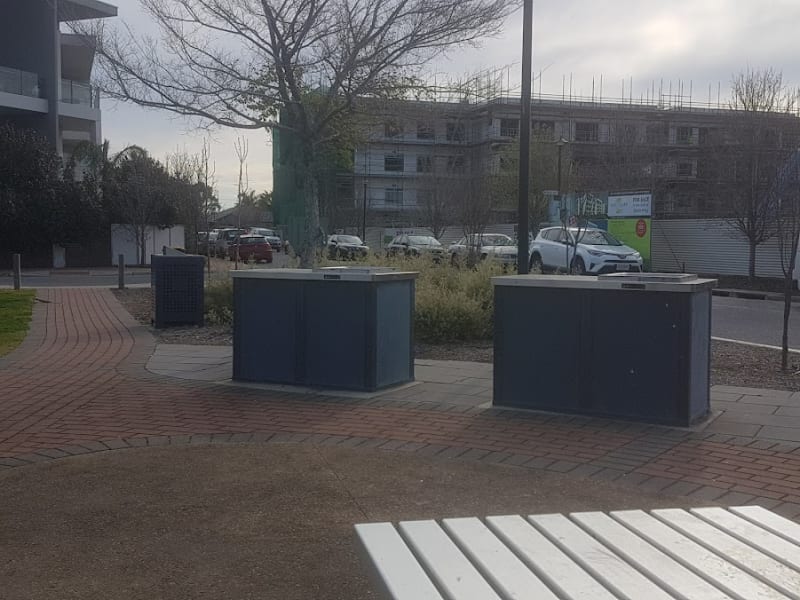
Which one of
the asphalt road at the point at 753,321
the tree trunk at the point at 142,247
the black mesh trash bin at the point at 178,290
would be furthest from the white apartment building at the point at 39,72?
the asphalt road at the point at 753,321

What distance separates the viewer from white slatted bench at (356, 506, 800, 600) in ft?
8.38

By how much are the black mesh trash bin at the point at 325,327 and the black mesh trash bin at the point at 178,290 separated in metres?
5.63

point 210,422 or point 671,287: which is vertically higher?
point 671,287

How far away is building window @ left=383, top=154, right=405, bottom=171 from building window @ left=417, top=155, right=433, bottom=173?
2993mm

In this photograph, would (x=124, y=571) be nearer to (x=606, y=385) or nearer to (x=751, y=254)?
(x=606, y=385)

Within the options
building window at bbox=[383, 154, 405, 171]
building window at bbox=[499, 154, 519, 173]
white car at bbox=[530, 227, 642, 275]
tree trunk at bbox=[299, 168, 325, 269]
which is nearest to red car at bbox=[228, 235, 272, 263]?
building window at bbox=[499, 154, 519, 173]

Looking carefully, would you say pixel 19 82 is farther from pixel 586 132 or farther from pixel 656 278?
pixel 586 132

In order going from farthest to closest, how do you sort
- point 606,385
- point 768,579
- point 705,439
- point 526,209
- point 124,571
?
1. point 526,209
2. point 606,385
3. point 705,439
4. point 124,571
5. point 768,579

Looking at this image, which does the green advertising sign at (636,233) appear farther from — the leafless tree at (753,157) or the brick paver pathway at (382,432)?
the brick paver pathway at (382,432)

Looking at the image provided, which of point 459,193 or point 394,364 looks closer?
point 394,364

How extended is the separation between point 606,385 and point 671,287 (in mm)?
970

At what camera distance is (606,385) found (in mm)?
7090

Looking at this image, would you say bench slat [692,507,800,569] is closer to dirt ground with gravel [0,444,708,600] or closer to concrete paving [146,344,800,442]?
dirt ground with gravel [0,444,708,600]

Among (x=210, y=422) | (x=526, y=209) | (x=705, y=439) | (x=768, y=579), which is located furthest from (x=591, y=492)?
(x=526, y=209)
